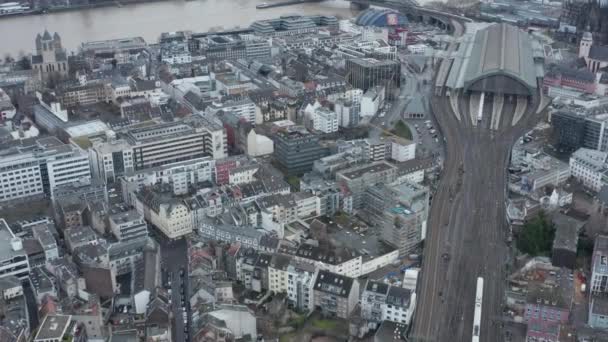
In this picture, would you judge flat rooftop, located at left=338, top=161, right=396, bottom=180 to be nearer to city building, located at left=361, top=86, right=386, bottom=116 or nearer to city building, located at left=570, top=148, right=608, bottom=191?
city building, located at left=570, top=148, right=608, bottom=191

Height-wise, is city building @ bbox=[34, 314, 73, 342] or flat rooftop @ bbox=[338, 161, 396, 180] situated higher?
flat rooftop @ bbox=[338, 161, 396, 180]

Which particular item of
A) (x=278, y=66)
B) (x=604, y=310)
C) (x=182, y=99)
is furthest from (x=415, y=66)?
(x=604, y=310)

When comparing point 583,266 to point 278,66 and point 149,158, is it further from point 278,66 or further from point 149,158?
point 278,66

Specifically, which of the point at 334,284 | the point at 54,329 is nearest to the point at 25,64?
the point at 54,329

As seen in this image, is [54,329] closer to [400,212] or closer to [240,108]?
[400,212]

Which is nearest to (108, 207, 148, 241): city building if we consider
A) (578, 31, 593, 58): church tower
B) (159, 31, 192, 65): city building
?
(159, 31, 192, 65): city building

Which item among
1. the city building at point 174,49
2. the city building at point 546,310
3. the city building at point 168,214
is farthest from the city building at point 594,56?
the city building at point 168,214
